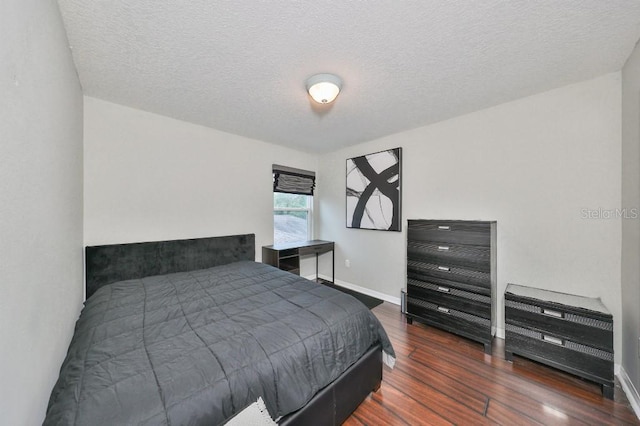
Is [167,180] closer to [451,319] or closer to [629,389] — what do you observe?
[451,319]

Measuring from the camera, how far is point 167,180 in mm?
2785

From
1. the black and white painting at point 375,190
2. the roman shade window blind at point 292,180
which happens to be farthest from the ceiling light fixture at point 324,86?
the roman shade window blind at point 292,180

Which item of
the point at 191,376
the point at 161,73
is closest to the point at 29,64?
the point at 161,73

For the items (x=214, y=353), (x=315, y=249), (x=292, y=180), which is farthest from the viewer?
(x=292, y=180)

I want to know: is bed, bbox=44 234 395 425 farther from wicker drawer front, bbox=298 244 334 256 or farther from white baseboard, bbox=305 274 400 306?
white baseboard, bbox=305 274 400 306

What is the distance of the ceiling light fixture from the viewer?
6.17ft

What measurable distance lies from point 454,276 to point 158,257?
3296 millimetres

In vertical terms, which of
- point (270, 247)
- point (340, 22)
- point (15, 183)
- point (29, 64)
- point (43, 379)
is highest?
point (340, 22)

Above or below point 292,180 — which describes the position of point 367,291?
below

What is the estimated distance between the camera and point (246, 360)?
1.13 m

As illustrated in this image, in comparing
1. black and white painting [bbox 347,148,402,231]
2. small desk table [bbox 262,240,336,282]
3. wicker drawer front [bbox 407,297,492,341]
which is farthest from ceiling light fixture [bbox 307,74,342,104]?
wicker drawer front [bbox 407,297,492,341]

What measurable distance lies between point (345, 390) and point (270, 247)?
239 centimetres

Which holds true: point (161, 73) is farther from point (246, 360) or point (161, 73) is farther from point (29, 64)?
point (246, 360)

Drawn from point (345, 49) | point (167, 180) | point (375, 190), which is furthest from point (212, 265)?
point (345, 49)
